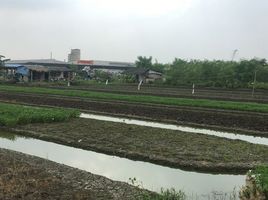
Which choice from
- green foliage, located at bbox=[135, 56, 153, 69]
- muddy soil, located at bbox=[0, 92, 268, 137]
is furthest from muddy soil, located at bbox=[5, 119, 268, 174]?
green foliage, located at bbox=[135, 56, 153, 69]

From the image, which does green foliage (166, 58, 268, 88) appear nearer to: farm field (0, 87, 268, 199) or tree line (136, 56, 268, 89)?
→ tree line (136, 56, 268, 89)

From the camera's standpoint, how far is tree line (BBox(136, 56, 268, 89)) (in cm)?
5589

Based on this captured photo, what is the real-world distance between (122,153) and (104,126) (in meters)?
5.55

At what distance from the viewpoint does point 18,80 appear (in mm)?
63875

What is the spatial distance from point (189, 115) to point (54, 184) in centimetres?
1425

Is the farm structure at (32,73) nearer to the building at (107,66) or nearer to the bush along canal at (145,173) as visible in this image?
the building at (107,66)

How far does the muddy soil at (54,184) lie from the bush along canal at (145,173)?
927 millimetres

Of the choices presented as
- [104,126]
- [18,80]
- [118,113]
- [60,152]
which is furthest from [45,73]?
[60,152]

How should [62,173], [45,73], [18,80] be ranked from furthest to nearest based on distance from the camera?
[45,73]
[18,80]
[62,173]

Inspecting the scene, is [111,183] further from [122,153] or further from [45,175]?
[122,153]

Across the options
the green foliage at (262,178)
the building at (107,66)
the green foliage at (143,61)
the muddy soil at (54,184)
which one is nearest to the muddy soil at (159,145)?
the green foliage at (262,178)

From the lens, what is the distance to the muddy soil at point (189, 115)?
20.7 metres

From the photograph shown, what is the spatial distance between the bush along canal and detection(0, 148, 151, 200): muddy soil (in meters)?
0.93

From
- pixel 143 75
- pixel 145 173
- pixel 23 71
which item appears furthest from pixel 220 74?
pixel 145 173
